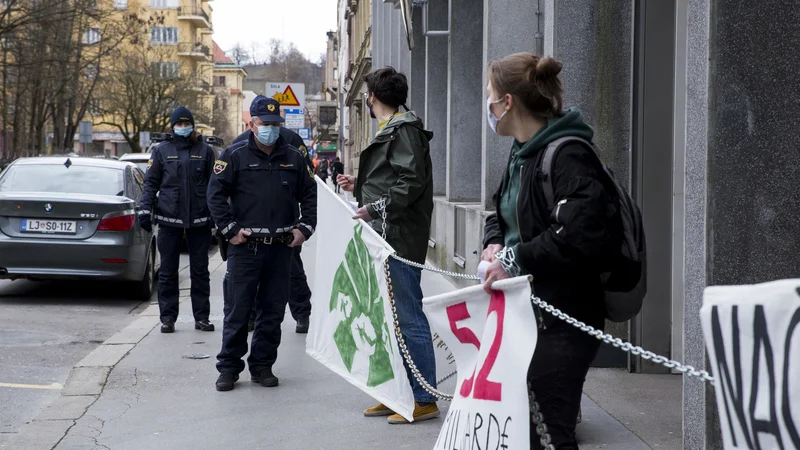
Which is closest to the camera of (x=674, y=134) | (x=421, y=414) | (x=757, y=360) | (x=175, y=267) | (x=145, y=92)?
(x=757, y=360)

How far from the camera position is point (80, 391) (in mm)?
7477

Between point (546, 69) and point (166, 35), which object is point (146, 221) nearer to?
point (546, 69)

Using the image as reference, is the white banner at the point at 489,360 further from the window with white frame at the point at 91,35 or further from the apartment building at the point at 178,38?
the apartment building at the point at 178,38

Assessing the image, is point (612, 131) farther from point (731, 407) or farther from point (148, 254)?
point (148, 254)

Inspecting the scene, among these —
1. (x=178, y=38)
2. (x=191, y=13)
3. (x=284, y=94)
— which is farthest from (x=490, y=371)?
(x=191, y=13)

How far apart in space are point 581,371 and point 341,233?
317 cm

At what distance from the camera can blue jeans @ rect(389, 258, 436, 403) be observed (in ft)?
20.4

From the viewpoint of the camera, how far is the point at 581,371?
361cm

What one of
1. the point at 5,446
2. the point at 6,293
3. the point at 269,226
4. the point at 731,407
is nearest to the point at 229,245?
the point at 269,226

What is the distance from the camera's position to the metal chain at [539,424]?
141 inches

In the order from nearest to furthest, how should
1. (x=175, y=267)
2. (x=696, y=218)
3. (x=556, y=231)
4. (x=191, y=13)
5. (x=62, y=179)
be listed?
(x=556, y=231) < (x=696, y=218) < (x=175, y=267) < (x=62, y=179) < (x=191, y=13)

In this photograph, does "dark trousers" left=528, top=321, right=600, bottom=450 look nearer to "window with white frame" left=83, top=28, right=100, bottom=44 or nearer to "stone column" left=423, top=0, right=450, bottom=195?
"stone column" left=423, top=0, right=450, bottom=195

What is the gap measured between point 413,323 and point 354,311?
45 centimetres

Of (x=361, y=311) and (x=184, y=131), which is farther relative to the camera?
(x=184, y=131)
